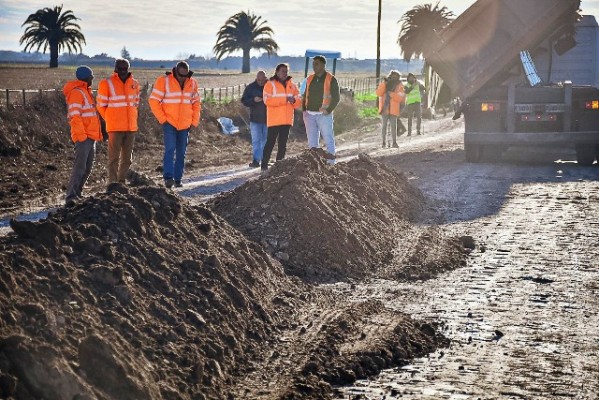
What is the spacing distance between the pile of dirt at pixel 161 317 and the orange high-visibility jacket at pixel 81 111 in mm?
3803

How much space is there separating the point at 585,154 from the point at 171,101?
884 centimetres

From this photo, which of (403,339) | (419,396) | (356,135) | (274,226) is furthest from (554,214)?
(356,135)

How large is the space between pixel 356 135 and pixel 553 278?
67.4ft

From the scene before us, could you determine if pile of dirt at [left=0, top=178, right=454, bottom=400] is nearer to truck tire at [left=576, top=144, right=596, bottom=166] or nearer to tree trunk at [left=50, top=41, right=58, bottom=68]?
truck tire at [left=576, top=144, right=596, bottom=166]

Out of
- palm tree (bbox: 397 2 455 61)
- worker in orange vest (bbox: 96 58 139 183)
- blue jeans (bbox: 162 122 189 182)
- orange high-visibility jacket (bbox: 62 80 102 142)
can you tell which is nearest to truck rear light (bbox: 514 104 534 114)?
blue jeans (bbox: 162 122 189 182)

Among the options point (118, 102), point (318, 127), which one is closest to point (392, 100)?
point (318, 127)

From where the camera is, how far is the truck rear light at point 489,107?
1952cm

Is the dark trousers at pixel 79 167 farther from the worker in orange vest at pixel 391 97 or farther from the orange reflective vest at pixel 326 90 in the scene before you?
the worker in orange vest at pixel 391 97

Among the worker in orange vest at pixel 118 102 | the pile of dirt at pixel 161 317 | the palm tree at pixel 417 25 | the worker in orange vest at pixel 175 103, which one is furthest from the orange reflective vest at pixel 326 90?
the palm tree at pixel 417 25

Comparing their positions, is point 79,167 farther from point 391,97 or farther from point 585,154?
point 391,97

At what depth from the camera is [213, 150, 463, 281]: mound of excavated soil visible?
9750mm

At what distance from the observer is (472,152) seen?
20.1 metres

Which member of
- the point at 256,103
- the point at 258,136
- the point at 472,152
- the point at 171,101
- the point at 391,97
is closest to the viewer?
the point at 171,101

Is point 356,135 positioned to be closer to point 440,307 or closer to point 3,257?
point 440,307
